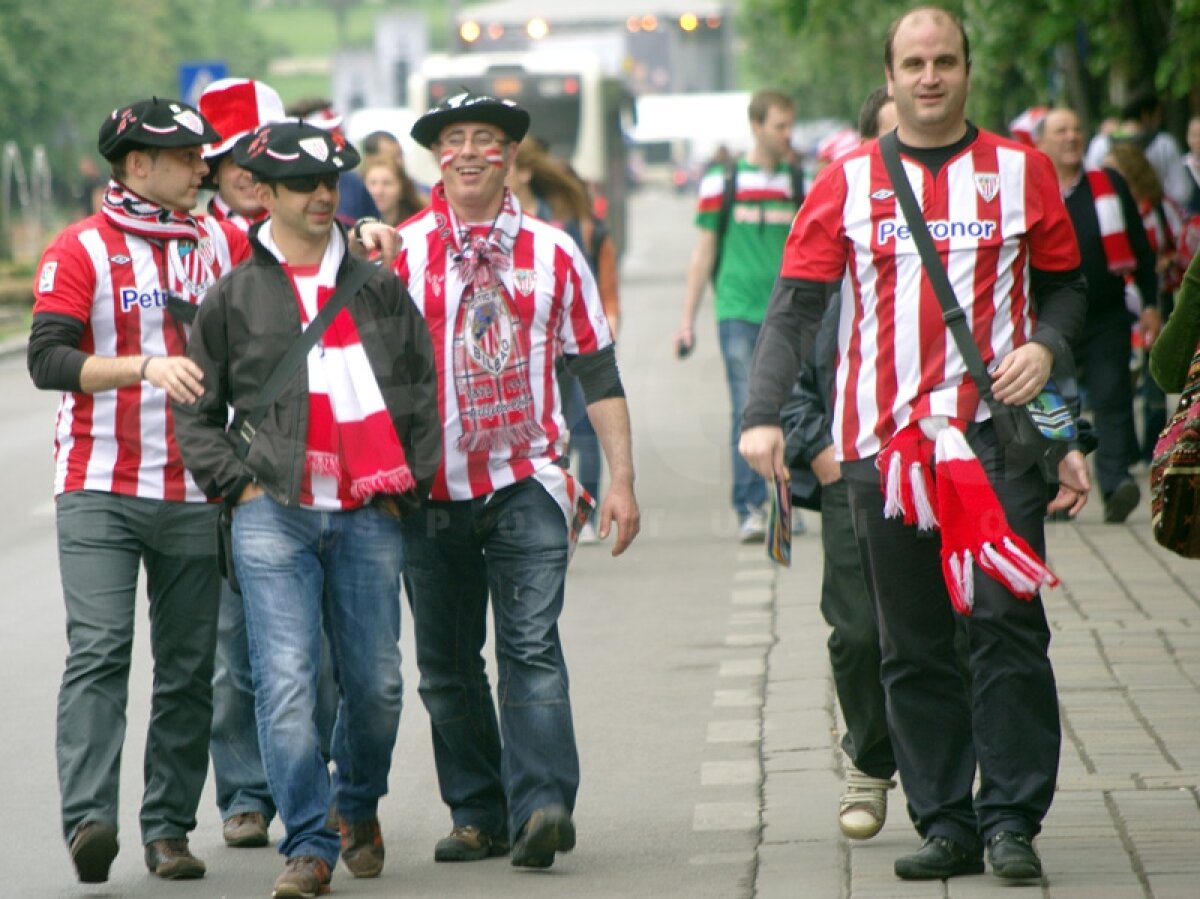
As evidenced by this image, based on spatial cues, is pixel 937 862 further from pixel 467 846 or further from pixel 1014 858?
pixel 467 846

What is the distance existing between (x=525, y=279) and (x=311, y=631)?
1.00m

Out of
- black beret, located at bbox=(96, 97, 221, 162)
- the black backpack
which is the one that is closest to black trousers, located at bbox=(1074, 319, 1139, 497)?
the black backpack

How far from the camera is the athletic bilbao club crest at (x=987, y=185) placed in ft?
17.3

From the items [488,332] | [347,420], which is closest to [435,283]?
[488,332]

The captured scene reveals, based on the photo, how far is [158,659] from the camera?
19.6 feet

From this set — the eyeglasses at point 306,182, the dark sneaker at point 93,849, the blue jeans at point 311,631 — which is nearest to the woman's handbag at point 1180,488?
the blue jeans at point 311,631

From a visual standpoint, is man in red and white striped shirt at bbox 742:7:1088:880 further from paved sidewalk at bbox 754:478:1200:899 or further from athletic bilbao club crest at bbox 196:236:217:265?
athletic bilbao club crest at bbox 196:236:217:265

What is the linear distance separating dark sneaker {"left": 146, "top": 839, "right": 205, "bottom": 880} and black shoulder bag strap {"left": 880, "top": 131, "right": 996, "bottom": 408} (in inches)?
87.6

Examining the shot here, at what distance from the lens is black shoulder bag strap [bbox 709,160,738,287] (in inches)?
459

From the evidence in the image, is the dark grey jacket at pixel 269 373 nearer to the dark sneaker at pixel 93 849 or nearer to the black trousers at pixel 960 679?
the dark sneaker at pixel 93 849

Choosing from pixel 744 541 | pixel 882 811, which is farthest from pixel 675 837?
pixel 744 541

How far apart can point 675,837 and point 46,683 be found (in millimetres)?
3198

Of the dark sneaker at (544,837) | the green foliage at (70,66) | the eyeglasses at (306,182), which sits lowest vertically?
the dark sneaker at (544,837)

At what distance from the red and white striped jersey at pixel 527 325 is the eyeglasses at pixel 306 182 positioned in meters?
0.37
